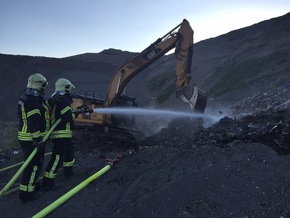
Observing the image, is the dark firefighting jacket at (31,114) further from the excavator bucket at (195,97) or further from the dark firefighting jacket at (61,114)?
the excavator bucket at (195,97)

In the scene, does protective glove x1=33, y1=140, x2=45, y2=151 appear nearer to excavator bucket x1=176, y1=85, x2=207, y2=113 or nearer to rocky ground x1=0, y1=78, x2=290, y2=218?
rocky ground x1=0, y1=78, x2=290, y2=218

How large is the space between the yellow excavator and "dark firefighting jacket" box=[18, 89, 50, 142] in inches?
A: 168

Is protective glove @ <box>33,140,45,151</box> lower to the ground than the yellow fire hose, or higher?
higher

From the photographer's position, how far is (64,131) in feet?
22.0

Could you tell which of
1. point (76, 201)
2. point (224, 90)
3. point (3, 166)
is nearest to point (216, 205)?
point (76, 201)

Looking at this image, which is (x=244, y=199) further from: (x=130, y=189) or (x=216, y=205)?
(x=130, y=189)

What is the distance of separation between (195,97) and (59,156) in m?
4.03

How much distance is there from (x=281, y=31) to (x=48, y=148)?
26667 mm

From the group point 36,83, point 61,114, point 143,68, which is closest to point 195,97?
point 143,68

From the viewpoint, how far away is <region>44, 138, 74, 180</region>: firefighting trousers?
21.6ft

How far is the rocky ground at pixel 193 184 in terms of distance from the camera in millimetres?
4383

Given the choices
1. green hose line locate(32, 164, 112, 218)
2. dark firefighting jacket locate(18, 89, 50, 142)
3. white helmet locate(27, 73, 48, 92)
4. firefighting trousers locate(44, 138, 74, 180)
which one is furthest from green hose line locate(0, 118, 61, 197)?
green hose line locate(32, 164, 112, 218)

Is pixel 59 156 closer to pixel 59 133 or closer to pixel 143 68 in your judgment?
pixel 59 133

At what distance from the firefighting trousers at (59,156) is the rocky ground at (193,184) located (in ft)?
0.91
